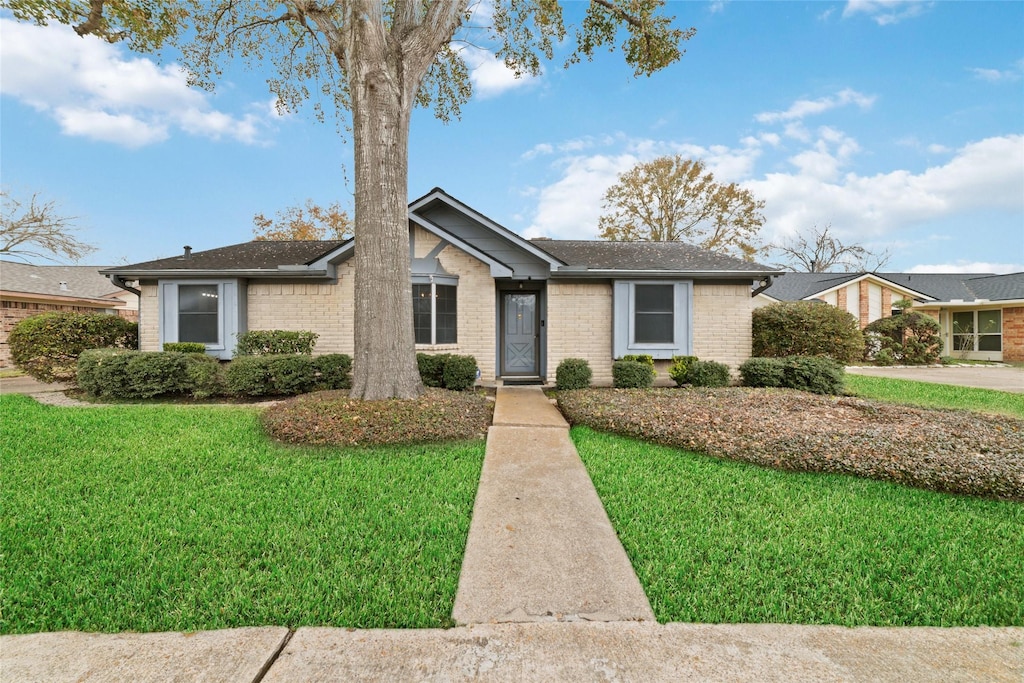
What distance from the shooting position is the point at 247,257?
10.4 metres

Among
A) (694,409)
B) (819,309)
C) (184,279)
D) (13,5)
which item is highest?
(13,5)

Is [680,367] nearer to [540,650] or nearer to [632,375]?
[632,375]

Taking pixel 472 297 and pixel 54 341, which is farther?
pixel 472 297

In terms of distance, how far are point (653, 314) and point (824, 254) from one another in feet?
112

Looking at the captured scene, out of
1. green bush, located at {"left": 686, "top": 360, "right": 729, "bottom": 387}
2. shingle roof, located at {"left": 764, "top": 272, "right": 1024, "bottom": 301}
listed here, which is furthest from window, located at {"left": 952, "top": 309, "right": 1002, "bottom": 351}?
green bush, located at {"left": 686, "top": 360, "right": 729, "bottom": 387}

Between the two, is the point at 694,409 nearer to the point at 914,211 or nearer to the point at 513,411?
the point at 513,411

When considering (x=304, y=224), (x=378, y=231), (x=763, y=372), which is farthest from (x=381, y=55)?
(x=304, y=224)

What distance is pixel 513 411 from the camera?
Result: 6.72 m

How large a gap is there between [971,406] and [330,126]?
16.0 metres

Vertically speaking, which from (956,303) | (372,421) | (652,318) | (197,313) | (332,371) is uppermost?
(956,303)

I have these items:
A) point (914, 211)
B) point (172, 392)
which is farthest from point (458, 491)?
point (914, 211)

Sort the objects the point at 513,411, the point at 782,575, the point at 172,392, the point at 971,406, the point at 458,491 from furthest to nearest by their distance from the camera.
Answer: the point at 172,392 → the point at 971,406 → the point at 513,411 → the point at 458,491 → the point at 782,575

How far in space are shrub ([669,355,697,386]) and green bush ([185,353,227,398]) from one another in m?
9.60

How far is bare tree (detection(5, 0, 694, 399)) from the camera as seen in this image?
620 centimetres
